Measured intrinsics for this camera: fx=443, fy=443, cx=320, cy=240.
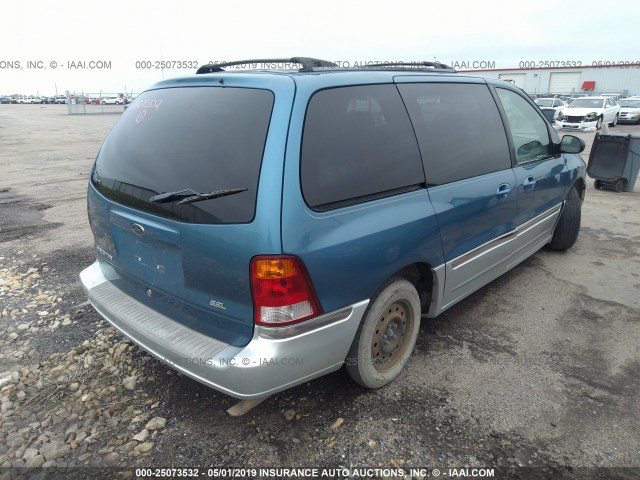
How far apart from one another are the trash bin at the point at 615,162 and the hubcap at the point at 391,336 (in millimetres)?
7336

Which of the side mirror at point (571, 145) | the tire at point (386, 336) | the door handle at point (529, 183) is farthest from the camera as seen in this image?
the side mirror at point (571, 145)

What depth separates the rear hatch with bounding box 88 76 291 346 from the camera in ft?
6.49

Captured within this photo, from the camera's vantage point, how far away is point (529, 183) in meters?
3.66

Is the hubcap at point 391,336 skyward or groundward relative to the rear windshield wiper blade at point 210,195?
groundward

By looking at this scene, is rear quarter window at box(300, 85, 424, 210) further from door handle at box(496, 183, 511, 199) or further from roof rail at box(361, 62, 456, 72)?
door handle at box(496, 183, 511, 199)

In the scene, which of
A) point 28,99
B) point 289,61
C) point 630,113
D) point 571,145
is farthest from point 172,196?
point 28,99

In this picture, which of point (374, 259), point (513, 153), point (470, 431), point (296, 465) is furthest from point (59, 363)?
point (513, 153)

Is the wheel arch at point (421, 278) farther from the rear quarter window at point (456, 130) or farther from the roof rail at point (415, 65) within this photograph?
the roof rail at point (415, 65)

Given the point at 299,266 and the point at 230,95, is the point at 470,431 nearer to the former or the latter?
the point at 299,266

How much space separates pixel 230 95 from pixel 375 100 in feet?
2.64

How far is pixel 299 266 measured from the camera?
6.47 feet

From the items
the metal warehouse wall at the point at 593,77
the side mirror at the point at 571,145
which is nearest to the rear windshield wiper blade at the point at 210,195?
the side mirror at the point at 571,145

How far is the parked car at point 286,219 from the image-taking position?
78.8 inches

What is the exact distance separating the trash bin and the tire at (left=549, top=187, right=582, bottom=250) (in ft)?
13.7
